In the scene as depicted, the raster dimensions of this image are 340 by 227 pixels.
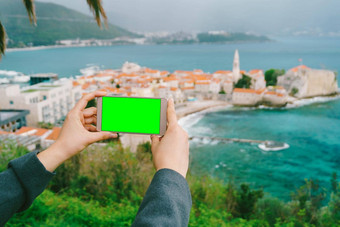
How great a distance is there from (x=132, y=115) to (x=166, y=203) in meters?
0.39

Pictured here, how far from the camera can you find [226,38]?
78438 mm

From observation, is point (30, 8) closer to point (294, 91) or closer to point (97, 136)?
point (97, 136)

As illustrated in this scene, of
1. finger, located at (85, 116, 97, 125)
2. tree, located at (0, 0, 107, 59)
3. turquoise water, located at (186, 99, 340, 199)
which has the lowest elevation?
turquoise water, located at (186, 99, 340, 199)

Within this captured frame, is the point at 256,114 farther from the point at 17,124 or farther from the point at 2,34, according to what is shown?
the point at 2,34

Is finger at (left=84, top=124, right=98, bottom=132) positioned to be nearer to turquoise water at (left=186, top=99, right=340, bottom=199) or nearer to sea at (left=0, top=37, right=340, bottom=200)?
sea at (left=0, top=37, right=340, bottom=200)

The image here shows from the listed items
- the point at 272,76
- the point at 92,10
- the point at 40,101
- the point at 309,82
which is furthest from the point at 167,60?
the point at 92,10

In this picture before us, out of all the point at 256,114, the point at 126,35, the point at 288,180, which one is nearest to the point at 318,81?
the point at 256,114

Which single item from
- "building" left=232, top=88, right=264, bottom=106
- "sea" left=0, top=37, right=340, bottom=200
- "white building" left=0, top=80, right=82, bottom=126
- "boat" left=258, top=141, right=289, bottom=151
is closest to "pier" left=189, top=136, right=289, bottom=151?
"boat" left=258, top=141, right=289, bottom=151

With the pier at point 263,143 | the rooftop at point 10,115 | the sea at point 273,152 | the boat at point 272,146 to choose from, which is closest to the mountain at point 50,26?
the rooftop at point 10,115

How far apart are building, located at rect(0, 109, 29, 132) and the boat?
10462 millimetres

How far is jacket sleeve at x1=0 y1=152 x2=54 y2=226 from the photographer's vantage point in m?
0.65

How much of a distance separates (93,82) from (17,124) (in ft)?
40.3

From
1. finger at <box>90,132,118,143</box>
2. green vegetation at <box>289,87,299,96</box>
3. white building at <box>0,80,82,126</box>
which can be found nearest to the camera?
finger at <box>90,132,118,143</box>

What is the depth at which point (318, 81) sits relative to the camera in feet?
82.4
